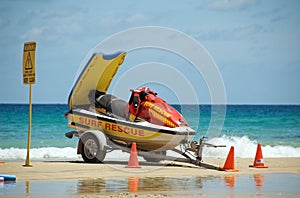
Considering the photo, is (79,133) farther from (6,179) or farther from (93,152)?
(6,179)

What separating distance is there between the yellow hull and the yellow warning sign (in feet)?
6.69

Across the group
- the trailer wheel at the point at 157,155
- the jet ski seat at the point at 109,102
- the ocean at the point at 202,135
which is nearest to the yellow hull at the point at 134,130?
the trailer wheel at the point at 157,155

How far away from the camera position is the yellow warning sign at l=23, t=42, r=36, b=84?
60.8 feet

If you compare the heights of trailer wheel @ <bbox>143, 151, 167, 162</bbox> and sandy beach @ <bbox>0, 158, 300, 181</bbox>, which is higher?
trailer wheel @ <bbox>143, 151, 167, 162</bbox>

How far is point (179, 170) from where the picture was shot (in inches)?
724

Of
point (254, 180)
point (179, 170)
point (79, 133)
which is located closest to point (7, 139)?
point (79, 133)

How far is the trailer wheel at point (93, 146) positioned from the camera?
62.7ft

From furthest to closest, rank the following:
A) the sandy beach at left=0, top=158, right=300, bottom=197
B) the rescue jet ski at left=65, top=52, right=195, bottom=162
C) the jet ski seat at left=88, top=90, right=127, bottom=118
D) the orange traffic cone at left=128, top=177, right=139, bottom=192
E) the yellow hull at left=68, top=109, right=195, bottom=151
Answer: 1. the jet ski seat at left=88, top=90, right=127, bottom=118
2. the rescue jet ski at left=65, top=52, right=195, bottom=162
3. the yellow hull at left=68, top=109, right=195, bottom=151
4. the orange traffic cone at left=128, top=177, right=139, bottom=192
5. the sandy beach at left=0, top=158, right=300, bottom=197

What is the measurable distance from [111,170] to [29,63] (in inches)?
141

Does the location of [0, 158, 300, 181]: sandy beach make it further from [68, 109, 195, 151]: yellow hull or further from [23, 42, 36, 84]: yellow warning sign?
[23, 42, 36, 84]: yellow warning sign

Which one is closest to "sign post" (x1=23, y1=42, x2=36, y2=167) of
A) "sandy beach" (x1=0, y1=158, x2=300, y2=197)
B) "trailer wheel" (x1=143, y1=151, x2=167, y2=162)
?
"sandy beach" (x1=0, y1=158, x2=300, y2=197)

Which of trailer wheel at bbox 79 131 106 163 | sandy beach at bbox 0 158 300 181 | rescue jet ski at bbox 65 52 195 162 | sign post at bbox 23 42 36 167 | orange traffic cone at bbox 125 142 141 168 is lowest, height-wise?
sandy beach at bbox 0 158 300 181

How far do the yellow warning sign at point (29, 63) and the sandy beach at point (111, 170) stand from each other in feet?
7.52

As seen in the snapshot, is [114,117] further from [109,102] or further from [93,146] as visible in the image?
[93,146]
